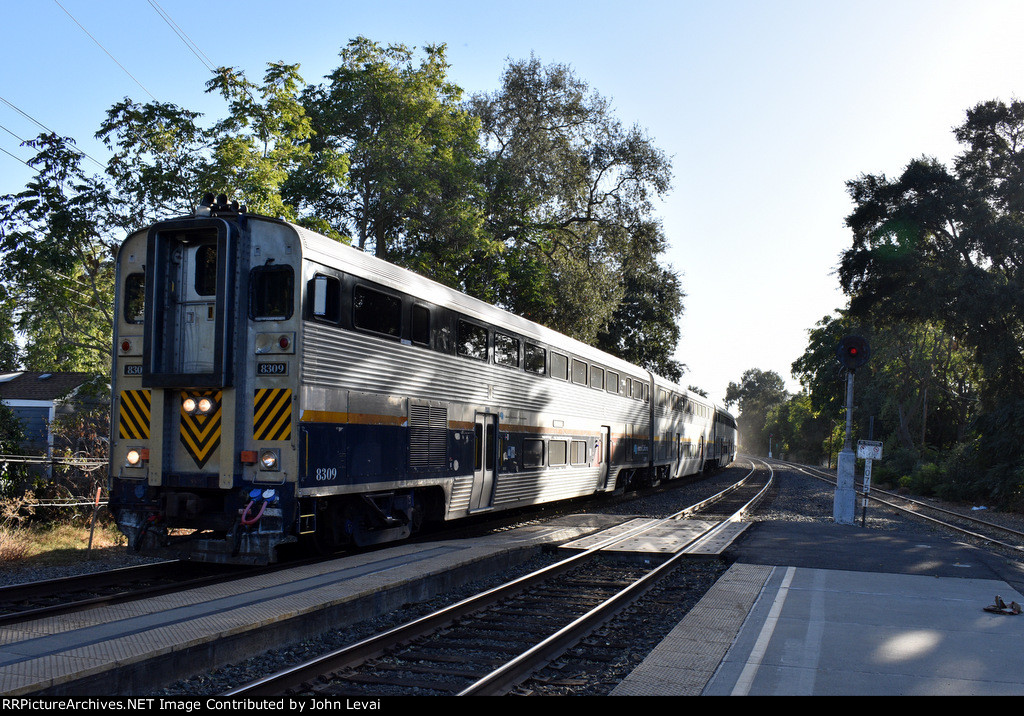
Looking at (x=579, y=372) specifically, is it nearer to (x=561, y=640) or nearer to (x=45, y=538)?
(x=45, y=538)

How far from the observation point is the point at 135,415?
9859 mm

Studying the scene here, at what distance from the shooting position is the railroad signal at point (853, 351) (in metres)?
16.6

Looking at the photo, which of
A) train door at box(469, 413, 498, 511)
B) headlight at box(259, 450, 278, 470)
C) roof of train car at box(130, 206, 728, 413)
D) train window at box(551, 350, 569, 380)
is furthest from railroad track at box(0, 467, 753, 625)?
train window at box(551, 350, 569, 380)

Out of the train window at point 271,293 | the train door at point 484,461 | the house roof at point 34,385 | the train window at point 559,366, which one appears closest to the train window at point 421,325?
the train door at point 484,461

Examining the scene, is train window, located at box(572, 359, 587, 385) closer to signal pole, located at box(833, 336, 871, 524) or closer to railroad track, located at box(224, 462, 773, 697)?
signal pole, located at box(833, 336, 871, 524)

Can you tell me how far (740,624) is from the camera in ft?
24.3

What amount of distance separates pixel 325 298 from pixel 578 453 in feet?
34.1

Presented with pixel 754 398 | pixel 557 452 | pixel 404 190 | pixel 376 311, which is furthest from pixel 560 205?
pixel 754 398

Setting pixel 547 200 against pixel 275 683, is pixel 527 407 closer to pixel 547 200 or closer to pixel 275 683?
pixel 275 683

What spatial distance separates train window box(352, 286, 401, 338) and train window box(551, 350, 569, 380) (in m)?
6.61

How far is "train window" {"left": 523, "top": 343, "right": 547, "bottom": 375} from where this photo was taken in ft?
52.3
